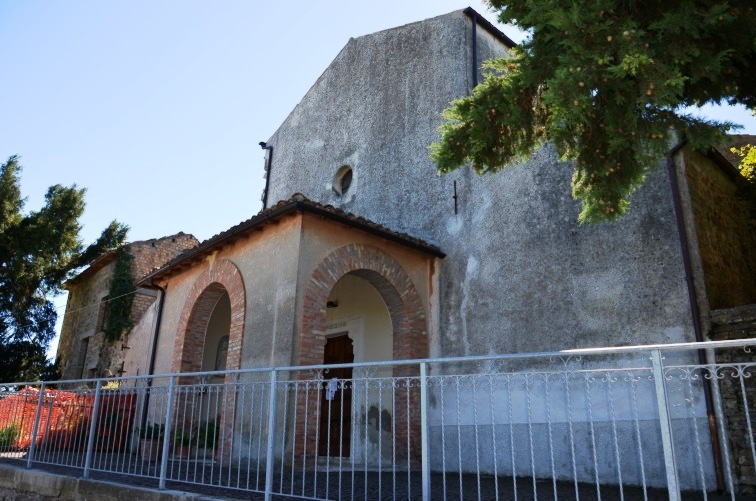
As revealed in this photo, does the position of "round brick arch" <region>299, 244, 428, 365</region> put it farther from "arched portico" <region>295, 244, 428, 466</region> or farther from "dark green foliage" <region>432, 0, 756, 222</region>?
"dark green foliage" <region>432, 0, 756, 222</region>

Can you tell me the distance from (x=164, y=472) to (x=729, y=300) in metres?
6.96

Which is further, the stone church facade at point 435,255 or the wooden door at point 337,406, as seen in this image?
the wooden door at point 337,406

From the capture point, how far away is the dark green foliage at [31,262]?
66.7 feet

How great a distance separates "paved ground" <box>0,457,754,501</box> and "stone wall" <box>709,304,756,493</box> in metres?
0.39

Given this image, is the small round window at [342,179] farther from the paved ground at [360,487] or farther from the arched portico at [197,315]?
the paved ground at [360,487]

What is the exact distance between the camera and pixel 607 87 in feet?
13.8

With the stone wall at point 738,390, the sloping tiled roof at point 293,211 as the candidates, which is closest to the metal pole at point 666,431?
the stone wall at point 738,390

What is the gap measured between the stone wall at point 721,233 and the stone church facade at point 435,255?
4 cm

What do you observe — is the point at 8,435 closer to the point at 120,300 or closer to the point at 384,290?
the point at 384,290

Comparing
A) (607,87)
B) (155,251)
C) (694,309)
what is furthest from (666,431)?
(155,251)

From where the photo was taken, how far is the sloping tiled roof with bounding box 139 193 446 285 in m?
→ 8.14

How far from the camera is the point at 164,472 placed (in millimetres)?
5617

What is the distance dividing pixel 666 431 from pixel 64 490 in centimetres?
649

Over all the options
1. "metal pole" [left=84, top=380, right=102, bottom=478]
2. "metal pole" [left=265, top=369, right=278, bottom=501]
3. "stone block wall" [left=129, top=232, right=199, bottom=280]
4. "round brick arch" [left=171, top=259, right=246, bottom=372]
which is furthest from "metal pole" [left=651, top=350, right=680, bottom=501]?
"stone block wall" [left=129, top=232, right=199, bottom=280]
